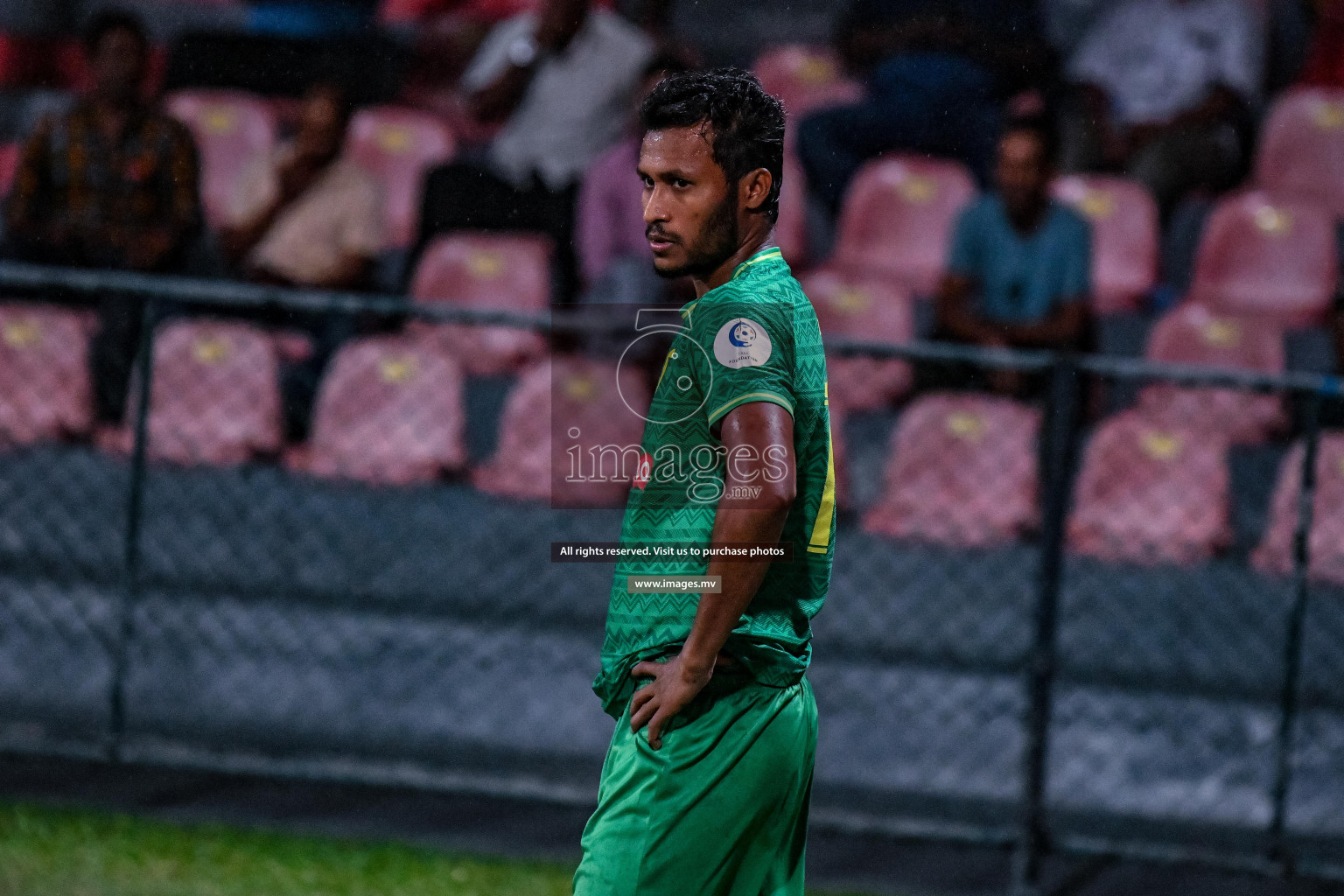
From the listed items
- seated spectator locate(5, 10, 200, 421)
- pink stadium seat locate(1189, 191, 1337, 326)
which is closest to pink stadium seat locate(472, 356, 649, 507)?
seated spectator locate(5, 10, 200, 421)

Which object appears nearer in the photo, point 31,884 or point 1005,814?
point 31,884

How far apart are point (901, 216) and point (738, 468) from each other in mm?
5433

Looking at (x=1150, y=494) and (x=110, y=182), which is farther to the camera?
(x=110, y=182)

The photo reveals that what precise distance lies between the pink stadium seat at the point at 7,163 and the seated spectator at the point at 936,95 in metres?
4.01

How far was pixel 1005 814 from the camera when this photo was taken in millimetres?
4805

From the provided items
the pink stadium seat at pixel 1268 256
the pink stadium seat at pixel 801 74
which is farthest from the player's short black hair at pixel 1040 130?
the pink stadium seat at pixel 801 74

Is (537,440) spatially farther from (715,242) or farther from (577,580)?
(715,242)

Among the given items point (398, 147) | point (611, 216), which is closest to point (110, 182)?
point (398, 147)

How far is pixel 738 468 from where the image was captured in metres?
2.13

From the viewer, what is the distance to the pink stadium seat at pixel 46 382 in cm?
579

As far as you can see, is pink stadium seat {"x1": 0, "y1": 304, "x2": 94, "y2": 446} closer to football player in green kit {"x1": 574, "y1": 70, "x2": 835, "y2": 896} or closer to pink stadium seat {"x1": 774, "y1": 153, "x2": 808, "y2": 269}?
pink stadium seat {"x1": 774, "y1": 153, "x2": 808, "y2": 269}

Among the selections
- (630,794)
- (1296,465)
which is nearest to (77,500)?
(630,794)

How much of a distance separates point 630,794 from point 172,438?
372 cm

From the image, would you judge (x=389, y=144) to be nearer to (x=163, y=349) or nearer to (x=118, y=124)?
(x=118, y=124)
